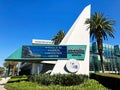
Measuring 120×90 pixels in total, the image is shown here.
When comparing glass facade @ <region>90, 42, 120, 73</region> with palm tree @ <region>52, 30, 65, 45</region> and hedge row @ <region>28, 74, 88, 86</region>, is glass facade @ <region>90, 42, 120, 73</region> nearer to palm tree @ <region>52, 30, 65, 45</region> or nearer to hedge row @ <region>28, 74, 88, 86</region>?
palm tree @ <region>52, 30, 65, 45</region>

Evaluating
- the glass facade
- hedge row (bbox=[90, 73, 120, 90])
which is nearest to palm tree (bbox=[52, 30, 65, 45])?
the glass facade

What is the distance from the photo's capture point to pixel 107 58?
210 ft

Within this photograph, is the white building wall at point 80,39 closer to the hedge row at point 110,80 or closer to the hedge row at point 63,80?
the hedge row at point 63,80

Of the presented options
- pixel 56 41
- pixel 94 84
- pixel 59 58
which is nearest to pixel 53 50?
pixel 59 58

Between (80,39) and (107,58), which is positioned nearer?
(80,39)

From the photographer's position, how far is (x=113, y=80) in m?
23.0

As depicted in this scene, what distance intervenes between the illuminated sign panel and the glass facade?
29.2 m

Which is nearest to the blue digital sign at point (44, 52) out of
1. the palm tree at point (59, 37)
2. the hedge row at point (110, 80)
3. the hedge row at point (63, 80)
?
the hedge row at point (63, 80)

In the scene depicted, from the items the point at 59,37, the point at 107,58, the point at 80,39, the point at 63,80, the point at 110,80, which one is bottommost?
the point at 63,80

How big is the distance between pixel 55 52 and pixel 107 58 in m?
36.8

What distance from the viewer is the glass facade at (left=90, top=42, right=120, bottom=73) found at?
61062 millimetres

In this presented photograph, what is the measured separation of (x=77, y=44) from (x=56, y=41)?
3028cm

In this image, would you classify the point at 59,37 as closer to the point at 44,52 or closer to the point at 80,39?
the point at 80,39

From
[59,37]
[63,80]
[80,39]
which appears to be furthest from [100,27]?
[59,37]
